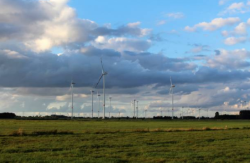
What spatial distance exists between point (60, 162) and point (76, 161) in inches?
46.6

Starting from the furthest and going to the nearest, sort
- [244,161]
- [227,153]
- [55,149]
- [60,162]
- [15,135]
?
[15,135] → [55,149] → [227,153] → [244,161] → [60,162]

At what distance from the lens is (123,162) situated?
23953 millimetres

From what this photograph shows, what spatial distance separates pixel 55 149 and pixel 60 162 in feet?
27.1

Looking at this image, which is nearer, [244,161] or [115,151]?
[244,161]

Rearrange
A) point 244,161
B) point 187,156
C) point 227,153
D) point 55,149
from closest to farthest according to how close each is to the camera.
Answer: point 244,161 < point 187,156 < point 227,153 < point 55,149

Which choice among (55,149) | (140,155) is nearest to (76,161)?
(140,155)

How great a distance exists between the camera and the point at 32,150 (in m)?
30.6

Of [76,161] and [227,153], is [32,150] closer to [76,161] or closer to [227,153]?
[76,161]

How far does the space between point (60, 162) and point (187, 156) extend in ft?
33.5

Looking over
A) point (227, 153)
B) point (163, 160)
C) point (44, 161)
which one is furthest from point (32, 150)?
point (227, 153)

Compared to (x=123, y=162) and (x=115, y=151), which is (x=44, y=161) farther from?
(x=115, y=151)

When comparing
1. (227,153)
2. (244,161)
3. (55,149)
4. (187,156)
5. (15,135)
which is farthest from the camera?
(15,135)

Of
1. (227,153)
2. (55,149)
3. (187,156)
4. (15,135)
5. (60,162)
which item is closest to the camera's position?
(60,162)

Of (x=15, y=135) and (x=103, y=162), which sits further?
(x=15, y=135)
